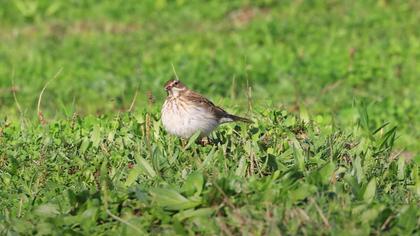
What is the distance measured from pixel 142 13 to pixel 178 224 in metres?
11.9

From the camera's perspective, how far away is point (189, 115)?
26.3 feet

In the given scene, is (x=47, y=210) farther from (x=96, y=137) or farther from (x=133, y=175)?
(x=96, y=137)

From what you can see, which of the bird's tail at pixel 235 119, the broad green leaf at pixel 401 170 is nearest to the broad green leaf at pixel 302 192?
the broad green leaf at pixel 401 170

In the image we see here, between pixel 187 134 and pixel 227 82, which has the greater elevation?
pixel 187 134

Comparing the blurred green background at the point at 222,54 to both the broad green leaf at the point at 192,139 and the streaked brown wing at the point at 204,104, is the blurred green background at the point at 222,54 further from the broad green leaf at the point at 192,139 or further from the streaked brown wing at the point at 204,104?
the broad green leaf at the point at 192,139

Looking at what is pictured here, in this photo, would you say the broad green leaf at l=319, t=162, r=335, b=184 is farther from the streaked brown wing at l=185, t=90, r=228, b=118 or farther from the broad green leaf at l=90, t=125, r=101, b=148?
A: the broad green leaf at l=90, t=125, r=101, b=148

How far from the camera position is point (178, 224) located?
6.16m

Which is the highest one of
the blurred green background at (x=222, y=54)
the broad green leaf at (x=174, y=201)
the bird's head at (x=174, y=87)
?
the bird's head at (x=174, y=87)

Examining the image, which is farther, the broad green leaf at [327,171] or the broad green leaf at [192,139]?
the broad green leaf at [192,139]

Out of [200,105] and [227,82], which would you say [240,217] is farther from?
[227,82]

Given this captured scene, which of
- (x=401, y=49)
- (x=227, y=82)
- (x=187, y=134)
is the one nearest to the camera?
(x=187, y=134)

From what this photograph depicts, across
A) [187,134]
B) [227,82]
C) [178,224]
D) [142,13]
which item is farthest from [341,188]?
[142,13]

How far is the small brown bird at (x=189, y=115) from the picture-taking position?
7918 mm

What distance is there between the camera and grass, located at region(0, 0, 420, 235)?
6266 mm
